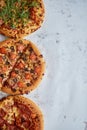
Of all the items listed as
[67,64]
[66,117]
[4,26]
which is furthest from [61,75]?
[4,26]

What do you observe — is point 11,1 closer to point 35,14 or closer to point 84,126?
point 35,14

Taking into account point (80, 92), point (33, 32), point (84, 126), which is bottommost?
point (84, 126)

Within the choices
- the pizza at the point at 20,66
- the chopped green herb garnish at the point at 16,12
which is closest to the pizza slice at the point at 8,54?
the pizza at the point at 20,66

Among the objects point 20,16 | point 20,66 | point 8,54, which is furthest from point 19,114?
point 20,16

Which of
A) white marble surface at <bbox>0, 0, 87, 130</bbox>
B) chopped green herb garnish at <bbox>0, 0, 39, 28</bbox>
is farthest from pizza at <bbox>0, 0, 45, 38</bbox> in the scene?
white marble surface at <bbox>0, 0, 87, 130</bbox>

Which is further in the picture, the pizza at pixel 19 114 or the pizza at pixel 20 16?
the pizza at pixel 20 16

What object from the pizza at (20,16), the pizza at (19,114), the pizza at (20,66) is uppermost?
the pizza at (20,16)

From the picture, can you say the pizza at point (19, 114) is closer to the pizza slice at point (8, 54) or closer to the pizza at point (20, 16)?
the pizza slice at point (8, 54)

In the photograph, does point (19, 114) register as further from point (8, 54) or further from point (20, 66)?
point (8, 54)
